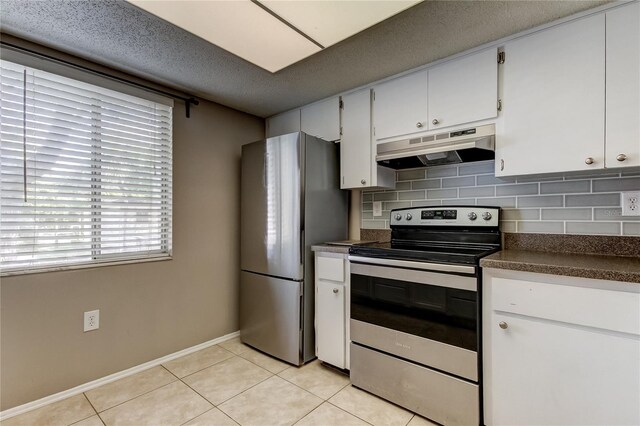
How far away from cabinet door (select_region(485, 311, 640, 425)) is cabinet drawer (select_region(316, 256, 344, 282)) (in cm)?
97

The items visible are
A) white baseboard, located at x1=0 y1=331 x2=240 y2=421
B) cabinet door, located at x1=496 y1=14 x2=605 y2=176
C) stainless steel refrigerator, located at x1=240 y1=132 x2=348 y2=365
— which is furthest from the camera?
stainless steel refrigerator, located at x1=240 y1=132 x2=348 y2=365

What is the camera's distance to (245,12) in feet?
4.60

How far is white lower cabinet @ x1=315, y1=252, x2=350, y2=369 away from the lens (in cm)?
212

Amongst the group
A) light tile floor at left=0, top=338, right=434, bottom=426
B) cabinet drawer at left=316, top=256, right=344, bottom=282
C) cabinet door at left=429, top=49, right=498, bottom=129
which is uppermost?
cabinet door at left=429, top=49, right=498, bottom=129

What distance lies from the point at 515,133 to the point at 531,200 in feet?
1.49

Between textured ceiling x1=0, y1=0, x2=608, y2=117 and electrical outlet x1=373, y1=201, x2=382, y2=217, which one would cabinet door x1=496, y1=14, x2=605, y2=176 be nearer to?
textured ceiling x1=0, y1=0, x2=608, y2=117

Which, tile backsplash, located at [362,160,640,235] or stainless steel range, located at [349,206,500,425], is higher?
tile backsplash, located at [362,160,640,235]

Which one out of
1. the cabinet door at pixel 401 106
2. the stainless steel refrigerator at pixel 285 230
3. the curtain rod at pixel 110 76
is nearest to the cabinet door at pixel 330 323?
the stainless steel refrigerator at pixel 285 230

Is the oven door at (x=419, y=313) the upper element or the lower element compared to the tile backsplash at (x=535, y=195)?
lower

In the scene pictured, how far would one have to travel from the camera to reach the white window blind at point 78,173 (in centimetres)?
176

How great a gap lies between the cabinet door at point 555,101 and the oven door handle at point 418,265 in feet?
2.04

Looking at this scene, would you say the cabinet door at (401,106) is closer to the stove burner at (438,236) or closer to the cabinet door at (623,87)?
the stove burner at (438,236)

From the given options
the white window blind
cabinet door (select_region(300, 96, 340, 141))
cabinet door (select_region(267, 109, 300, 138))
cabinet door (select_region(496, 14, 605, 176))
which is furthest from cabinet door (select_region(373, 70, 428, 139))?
the white window blind

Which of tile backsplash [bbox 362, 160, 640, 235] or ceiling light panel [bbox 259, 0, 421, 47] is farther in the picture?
tile backsplash [bbox 362, 160, 640, 235]
